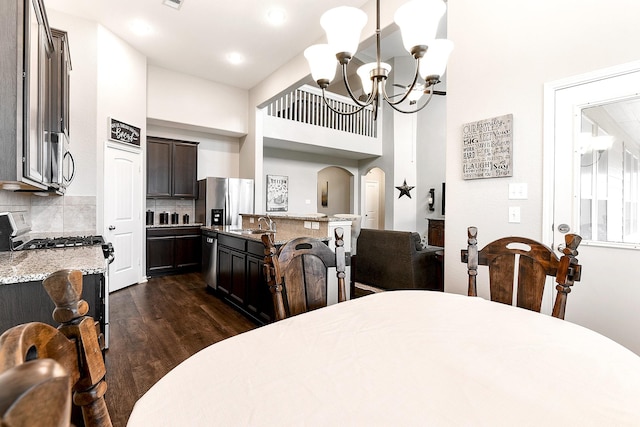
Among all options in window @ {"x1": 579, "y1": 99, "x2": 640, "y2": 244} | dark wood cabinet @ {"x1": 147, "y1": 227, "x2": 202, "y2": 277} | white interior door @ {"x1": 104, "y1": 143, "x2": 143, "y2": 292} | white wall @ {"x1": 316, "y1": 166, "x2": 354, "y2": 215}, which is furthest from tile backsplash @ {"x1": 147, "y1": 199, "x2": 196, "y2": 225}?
window @ {"x1": 579, "y1": 99, "x2": 640, "y2": 244}

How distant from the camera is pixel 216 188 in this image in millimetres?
5566

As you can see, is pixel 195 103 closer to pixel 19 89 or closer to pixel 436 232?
pixel 19 89

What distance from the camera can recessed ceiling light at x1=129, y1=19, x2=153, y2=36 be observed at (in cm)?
400

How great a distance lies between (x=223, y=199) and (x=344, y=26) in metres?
4.27

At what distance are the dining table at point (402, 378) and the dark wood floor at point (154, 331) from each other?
1444 mm

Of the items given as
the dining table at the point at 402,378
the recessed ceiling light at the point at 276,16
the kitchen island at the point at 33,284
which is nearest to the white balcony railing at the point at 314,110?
the recessed ceiling light at the point at 276,16

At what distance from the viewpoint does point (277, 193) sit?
23.9ft

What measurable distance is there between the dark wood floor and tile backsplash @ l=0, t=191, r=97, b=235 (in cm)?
100

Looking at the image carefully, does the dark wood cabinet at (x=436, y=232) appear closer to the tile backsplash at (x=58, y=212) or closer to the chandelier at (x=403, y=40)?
the chandelier at (x=403, y=40)

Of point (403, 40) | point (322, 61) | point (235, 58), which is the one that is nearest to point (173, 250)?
point (235, 58)

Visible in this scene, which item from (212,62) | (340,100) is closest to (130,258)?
(212,62)

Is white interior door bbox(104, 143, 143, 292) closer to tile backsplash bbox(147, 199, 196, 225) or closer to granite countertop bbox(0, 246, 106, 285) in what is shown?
tile backsplash bbox(147, 199, 196, 225)

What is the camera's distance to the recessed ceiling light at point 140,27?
158 inches

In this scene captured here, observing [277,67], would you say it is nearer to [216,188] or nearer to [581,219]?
[216,188]
